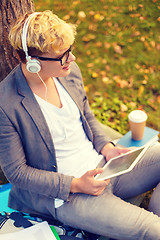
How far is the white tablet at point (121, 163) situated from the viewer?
2.21 metres

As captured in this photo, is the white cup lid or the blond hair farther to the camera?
the white cup lid

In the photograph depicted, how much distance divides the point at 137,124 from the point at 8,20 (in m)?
1.55

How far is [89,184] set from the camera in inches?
84.4

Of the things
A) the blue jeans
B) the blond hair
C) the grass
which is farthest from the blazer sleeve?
the grass

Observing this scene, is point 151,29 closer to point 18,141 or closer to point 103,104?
point 103,104

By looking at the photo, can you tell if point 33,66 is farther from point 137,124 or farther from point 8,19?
point 137,124

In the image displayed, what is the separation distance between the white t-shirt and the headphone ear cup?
0.81 feet

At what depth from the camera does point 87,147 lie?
2.50 meters

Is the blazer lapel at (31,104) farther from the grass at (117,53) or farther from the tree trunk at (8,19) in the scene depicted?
the grass at (117,53)

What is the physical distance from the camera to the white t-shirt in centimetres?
222

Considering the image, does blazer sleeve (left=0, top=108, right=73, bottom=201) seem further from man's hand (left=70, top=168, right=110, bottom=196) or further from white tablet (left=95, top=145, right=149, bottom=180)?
white tablet (left=95, top=145, right=149, bottom=180)

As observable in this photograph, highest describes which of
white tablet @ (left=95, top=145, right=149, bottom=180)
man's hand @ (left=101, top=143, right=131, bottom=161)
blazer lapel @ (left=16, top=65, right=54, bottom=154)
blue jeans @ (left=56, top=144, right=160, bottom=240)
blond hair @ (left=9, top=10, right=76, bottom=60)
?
blond hair @ (left=9, top=10, right=76, bottom=60)

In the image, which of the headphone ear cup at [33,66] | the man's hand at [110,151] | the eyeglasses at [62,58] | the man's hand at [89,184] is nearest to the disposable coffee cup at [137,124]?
the man's hand at [110,151]

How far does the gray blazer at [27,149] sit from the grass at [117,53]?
1682mm
